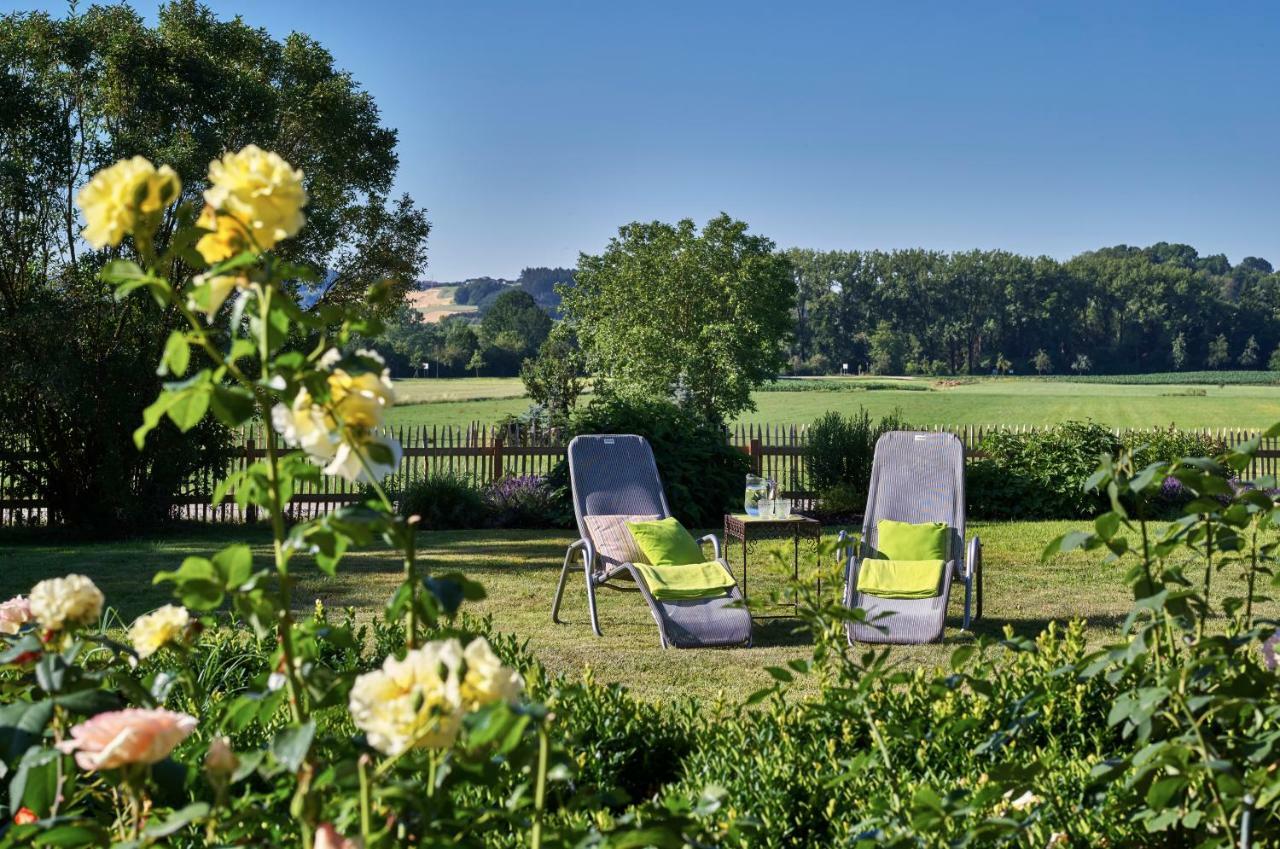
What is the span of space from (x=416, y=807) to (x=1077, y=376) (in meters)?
69.0

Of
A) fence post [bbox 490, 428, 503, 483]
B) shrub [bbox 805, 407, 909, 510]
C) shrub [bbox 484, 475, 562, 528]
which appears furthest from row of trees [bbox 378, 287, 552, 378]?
shrub [bbox 484, 475, 562, 528]

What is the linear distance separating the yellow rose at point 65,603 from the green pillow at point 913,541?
5.63m

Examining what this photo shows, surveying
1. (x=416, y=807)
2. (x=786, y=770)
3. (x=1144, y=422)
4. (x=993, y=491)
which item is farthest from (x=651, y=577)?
(x=1144, y=422)

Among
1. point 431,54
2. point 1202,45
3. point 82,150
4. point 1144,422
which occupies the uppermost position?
point 1202,45

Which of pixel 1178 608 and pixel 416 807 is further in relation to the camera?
pixel 1178 608

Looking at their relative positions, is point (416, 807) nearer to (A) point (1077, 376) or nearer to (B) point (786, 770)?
(B) point (786, 770)

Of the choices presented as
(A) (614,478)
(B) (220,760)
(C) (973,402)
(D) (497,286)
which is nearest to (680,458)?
(A) (614,478)

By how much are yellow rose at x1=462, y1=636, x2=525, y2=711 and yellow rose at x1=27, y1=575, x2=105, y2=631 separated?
61 centimetres

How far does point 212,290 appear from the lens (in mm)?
1262

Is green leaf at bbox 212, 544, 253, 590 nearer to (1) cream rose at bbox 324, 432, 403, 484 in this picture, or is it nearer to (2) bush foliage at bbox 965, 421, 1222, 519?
(1) cream rose at bbox 324, 432, 403, 484

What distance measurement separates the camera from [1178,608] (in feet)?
6.31

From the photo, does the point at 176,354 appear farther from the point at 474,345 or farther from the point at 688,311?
the point at 474,345

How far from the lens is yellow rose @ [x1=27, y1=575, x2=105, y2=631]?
146cm

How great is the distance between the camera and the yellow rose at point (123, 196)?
1218 mm
